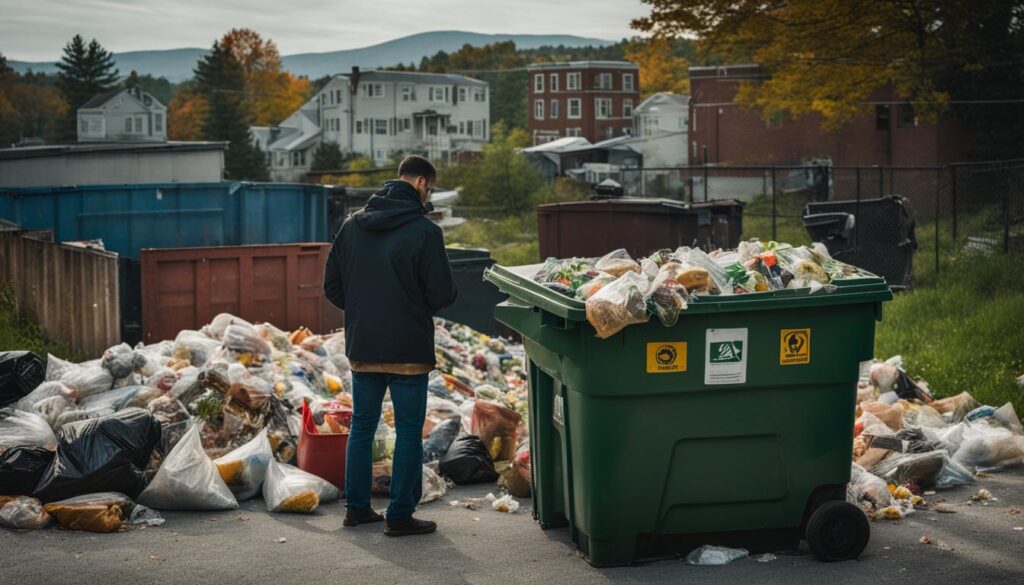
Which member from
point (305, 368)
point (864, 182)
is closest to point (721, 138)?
point (864, 182)

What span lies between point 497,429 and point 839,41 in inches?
732

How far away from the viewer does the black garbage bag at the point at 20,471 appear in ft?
20.8

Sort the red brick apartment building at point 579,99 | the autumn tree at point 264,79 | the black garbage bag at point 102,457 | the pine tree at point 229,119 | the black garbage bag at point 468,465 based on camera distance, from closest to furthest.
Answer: the black garbage bag at point 102,457 < the black garbage bag at point 468,465 < the pine tree at point 229,119 < the red brick apartment building at point 579,99 < the autumn tree at point 264,79

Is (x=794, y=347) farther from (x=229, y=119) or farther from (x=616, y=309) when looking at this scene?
(x=229, y=119)

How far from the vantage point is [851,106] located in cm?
2634

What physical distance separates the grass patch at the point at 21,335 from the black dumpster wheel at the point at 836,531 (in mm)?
7663

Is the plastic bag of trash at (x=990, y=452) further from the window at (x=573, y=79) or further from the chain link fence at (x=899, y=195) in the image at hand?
the window at (x=573, y=79)

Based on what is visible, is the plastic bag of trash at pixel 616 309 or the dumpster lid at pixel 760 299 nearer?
the plastic bag of trash at pixel 616 309

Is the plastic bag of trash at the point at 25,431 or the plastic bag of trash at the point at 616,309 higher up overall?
the plastic bag of trash at the point at 616,309

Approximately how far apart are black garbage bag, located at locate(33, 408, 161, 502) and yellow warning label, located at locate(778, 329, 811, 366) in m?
3.35

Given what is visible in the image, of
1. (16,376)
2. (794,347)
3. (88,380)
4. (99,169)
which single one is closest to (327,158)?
(99,169)

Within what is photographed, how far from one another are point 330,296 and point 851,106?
22.1 metres

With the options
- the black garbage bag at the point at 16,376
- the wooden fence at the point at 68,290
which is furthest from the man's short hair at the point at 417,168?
the wooden fence at the point at 68,290

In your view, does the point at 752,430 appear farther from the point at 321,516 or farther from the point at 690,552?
the point at 321,516
